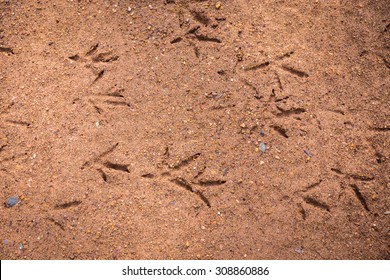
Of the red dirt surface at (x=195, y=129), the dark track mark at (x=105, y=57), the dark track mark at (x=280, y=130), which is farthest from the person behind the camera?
the dark track mark at (x=105, y=57)

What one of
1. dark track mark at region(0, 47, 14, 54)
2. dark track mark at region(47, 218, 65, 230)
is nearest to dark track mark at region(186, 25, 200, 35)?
dark track mark at region(0, 47, 14, 54)

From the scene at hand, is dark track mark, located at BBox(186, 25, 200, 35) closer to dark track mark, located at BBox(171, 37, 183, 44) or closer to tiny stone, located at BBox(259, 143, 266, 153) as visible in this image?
dark track mark, located at BBox(171, 37, 183, 44)

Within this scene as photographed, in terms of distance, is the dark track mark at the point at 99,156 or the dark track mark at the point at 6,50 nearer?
the dark track mark at the point at 99,156

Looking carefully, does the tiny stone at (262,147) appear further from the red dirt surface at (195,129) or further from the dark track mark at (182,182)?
the dark track mark at (182,182)

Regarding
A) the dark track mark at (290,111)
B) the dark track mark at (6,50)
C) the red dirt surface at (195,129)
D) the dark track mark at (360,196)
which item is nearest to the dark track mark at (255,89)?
the red dirt surface at (195,129)

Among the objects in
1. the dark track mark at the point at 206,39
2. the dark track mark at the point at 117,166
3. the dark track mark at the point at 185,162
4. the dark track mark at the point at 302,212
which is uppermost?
the dark track mark at the point at 206,39

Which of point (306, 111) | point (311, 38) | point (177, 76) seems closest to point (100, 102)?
point (177, 76)

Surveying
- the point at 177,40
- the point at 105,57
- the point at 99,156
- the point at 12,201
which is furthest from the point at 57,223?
the point at 177,40

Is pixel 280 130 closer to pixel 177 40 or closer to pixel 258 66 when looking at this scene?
pixel 258 66
